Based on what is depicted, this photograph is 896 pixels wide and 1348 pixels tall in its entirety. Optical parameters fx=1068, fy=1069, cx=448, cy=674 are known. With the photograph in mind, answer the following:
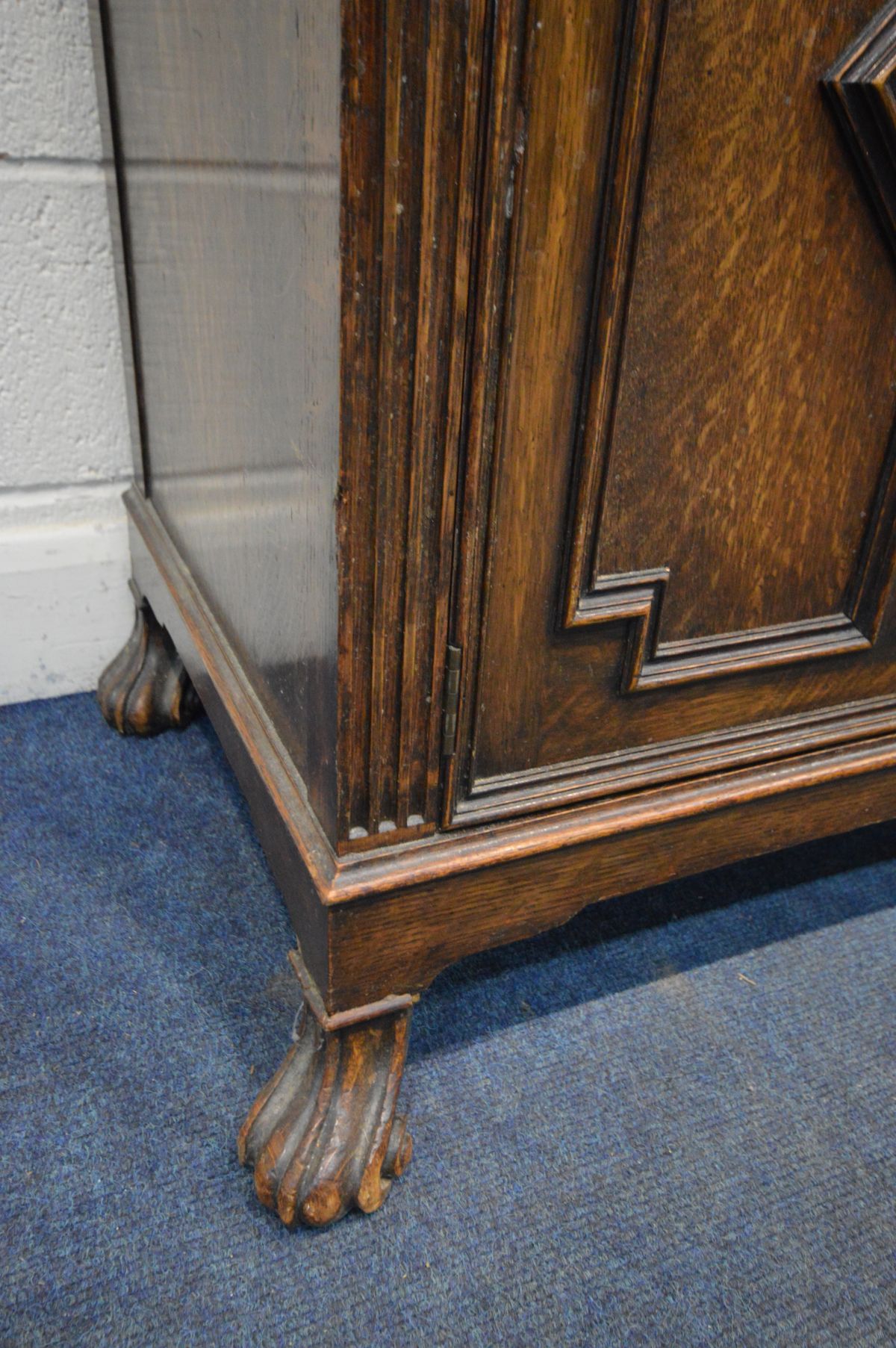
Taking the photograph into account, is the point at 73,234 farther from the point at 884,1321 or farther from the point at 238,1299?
the point at 884,1321

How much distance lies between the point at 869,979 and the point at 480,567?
1.69ft

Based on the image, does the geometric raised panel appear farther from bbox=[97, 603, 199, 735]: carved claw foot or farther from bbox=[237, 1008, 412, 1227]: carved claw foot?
bbox=[97, 603, 199, 735]: carved claw foot

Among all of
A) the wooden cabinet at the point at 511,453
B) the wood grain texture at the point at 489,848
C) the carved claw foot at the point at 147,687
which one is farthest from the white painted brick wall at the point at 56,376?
the wood grain texture at the point at 489,848

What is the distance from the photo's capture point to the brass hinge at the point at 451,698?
0.55 m

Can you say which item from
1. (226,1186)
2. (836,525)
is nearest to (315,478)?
(836,525)

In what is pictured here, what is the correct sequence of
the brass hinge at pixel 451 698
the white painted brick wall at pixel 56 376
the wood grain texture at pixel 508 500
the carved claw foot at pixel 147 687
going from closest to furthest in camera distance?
the wood grain texture at pixel 508 500, the brass hinge at pixel 451 698, the white painted brick wall at pixel 56 376, the carved claw foot at pixel 147 687

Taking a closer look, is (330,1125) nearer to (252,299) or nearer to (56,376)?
(252,299)

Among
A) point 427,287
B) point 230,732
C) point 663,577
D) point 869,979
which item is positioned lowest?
point 869,979

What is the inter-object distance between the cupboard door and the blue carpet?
23 centimetres

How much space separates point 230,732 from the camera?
2.39 feet

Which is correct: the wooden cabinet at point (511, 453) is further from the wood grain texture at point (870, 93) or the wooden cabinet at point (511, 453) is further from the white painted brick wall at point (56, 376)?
the white painted brick wall at point (56, 376)

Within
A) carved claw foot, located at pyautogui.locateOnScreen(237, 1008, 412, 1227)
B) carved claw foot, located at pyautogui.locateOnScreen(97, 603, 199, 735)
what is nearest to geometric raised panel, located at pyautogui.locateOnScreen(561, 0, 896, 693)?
carved claw foot, located at pyautogui.locateOnScreen(237, 1008, 412, 1227)

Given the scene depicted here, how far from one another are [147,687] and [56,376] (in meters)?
0.30

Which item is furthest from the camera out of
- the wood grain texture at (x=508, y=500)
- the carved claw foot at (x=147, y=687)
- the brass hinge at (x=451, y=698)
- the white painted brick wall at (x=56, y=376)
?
the carved claw foot at (x=147, y=687)
